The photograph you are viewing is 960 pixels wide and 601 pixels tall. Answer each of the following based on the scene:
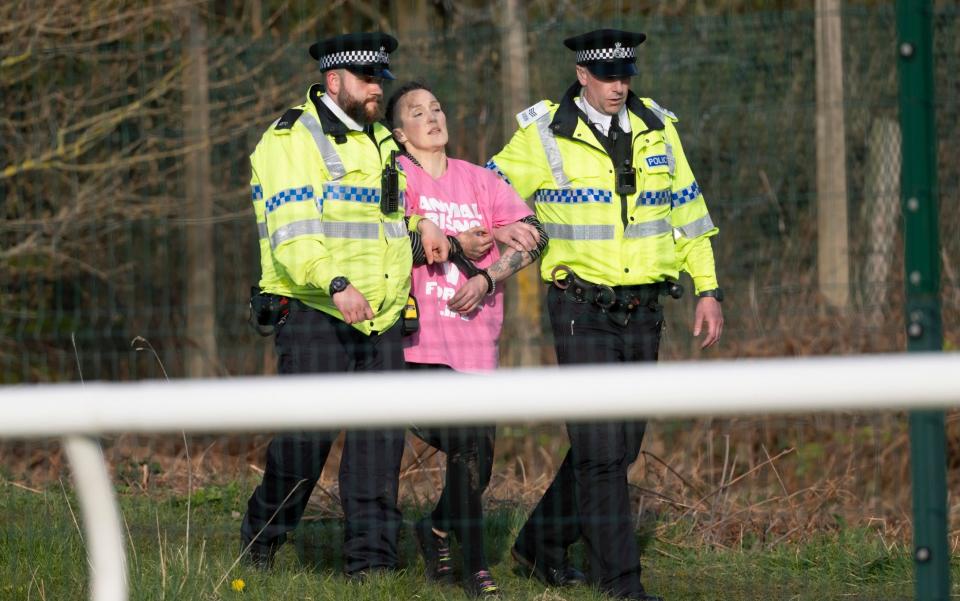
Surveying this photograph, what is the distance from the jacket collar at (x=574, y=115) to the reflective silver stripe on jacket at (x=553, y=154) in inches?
1.2

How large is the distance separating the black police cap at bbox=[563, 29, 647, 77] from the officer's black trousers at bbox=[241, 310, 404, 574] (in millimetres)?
1154

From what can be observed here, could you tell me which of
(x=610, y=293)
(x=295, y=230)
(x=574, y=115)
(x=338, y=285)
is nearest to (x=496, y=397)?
(x=338, y=285)

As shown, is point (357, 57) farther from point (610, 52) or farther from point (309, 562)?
point (309, 562)

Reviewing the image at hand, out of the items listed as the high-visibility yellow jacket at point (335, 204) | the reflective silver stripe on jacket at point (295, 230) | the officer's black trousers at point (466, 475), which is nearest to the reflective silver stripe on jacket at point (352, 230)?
the high-visibility yellow jacket at point (335, 204)

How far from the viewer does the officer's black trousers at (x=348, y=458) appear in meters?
5.01

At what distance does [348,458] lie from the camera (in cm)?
503

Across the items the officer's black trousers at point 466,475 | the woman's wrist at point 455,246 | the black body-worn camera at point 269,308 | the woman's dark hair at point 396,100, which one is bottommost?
the officer's black trousers at point 466,475

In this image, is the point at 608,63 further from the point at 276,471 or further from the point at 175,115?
the point at 175,115

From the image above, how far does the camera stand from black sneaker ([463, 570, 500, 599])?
5.01 metres

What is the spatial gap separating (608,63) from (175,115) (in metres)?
3.30

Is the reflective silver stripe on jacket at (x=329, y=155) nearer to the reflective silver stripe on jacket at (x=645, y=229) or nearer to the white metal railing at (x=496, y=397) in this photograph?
the reflective silver stripe on jacket at (x=645, y=229)

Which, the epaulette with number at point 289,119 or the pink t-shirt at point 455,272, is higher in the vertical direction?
the epaulette with number at point 289,119

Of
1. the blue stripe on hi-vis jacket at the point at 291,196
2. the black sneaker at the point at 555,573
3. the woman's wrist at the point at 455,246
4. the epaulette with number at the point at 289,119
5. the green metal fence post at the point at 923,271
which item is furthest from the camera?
the black sneaker at the point at 555,573

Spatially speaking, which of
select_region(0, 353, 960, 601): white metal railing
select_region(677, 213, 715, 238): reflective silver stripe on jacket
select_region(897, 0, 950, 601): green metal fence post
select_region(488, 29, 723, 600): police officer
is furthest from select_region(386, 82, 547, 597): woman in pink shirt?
select_region(0, 353, 960, 601): white metal railing
